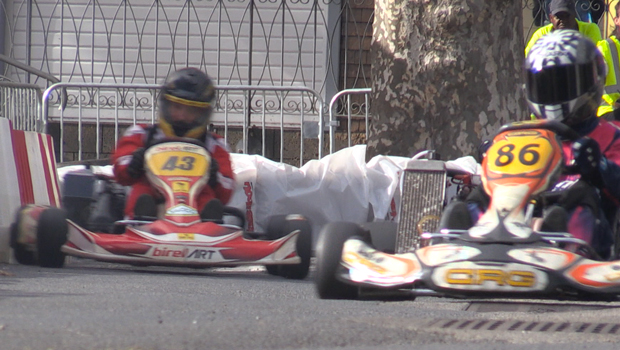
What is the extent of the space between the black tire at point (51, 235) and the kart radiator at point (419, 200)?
1.75 m

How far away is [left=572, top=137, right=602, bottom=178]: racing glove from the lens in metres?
4.35

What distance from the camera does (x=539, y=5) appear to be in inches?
433

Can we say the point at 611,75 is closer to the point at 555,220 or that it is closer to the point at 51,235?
the point at 555,220

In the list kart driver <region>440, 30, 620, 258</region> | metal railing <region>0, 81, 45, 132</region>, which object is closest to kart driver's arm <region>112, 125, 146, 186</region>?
metal railing <region>0, 81, 45, 132</region>

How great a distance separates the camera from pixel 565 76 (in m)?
4.66

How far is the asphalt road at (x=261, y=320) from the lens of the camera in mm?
2898

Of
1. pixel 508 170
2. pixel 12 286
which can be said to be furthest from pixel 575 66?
pixel 12 286

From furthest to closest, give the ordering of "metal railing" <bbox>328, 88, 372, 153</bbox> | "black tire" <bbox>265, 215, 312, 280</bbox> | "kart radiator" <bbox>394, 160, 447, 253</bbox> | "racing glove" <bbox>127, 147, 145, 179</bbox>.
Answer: "metal railing" <bbox>328, 88, 372, 153</bbox>, "racing glove" <bbox>127, 147, 145, 179</bbox>, "black tire" <bbox>265, 215, 312, 280</bbox>, "kart radiator" <bbox>394, 160, 447, 253</bbox>

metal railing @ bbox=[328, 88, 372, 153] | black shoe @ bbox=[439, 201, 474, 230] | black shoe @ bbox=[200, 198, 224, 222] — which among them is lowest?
black shoe @ bbox=[200, 198, 224, 222]

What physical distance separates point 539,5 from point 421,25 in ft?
10.8

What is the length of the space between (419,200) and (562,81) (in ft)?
3.73

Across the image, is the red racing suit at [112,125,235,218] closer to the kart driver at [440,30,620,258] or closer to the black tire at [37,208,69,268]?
the black tire at [37,208,69,268]

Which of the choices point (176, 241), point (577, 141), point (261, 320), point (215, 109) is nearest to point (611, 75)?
point (577, 141)

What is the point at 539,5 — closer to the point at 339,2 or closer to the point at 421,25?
the point at 339,2
